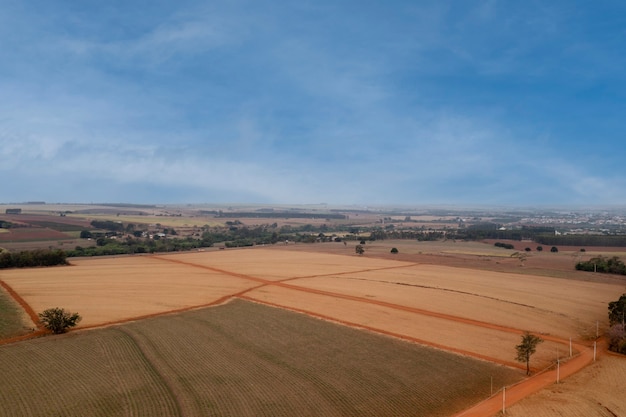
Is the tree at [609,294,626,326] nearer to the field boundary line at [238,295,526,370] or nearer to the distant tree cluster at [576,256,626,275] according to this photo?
the field boundary line at [238,295,526,370]

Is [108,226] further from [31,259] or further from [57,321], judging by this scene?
[57,321]

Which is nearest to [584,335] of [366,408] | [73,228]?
[366,408]

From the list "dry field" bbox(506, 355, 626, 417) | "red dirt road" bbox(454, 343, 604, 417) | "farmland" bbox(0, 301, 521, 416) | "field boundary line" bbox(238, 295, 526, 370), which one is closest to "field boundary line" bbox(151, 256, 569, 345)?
"red dirt road" bbox(454, 343, 604, 417)

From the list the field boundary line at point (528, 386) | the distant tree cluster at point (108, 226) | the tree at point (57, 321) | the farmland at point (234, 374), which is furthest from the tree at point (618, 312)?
the distant tree cluster at point (108, 226)

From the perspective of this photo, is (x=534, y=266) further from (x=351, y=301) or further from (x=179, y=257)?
(x=179, y=257)

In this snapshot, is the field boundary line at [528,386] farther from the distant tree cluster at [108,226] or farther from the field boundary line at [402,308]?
the distant tree cluster at [108,226]
